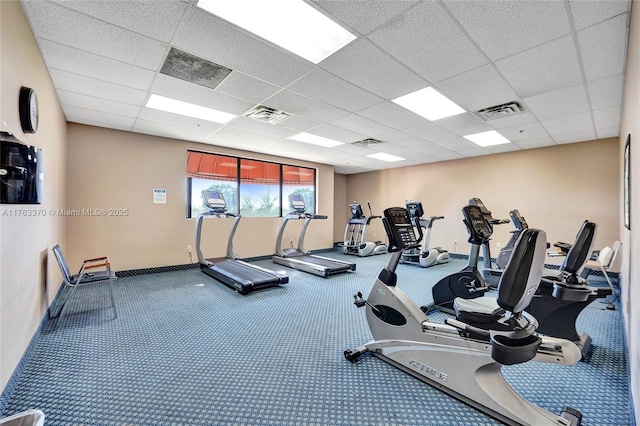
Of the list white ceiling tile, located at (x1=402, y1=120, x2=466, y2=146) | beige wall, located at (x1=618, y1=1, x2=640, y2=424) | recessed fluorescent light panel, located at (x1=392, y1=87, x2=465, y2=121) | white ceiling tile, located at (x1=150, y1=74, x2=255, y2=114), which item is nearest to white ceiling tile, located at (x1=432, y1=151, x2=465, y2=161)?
white ceiling tile, located at (x1=402, y1=120, x2=466, y2=146)

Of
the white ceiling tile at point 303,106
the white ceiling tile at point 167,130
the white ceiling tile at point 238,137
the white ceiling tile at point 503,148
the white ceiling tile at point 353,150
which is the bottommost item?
the white ceiling tile at point 167,130

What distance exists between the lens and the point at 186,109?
3.95 metres

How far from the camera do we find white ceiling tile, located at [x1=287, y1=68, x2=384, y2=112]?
9.77 ft

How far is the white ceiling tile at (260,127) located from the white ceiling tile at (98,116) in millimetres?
1597

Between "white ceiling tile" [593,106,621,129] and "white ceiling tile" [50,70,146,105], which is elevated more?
"white ceiling tile" [593,106,621,129]

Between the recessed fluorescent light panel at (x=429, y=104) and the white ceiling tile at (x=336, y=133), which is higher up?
the recessed fluorescent light panel at (x=429, y=104)

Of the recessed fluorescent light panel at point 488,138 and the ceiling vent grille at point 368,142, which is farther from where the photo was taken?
the ceiling vent grille at point 368,142

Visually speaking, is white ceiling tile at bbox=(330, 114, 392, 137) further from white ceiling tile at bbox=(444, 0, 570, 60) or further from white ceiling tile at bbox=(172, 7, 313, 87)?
white ceiling tile at bbox=(444, 0, 570, 60)

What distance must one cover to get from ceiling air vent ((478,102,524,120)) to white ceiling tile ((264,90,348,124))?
196 centimetres

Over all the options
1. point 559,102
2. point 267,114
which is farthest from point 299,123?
Result: point 559,102

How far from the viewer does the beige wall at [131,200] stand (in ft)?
15.1

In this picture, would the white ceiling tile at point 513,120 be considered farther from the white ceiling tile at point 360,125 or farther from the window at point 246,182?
the window at point 246,182

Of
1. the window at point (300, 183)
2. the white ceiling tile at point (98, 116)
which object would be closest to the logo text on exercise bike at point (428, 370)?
the white ceiling tile at point (98, 116)

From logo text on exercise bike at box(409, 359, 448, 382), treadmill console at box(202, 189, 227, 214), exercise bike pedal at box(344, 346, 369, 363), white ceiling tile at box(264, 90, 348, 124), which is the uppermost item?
white ceiling tile at box(264, 90, 348, 124)
